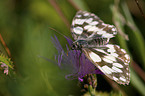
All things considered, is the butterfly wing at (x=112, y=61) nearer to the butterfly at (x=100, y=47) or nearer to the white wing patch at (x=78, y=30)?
the butterfly at (x=100, y=47)

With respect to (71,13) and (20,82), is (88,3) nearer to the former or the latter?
(71,13)

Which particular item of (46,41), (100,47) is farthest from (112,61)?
(46,41)

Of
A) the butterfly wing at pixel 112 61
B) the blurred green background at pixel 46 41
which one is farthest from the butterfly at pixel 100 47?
the blurred green background at pixel 46 41

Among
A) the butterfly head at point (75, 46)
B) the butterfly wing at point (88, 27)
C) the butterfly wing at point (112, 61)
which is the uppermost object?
the butterfly wing at point (88, 27)

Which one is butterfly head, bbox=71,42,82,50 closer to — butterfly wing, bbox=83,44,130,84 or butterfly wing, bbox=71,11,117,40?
butterfly wing, bbox=83,44,130,84

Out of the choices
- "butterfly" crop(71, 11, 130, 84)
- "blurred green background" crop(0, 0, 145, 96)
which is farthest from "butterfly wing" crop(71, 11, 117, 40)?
"blurred green background" crop(0, 0, 145, 96)
